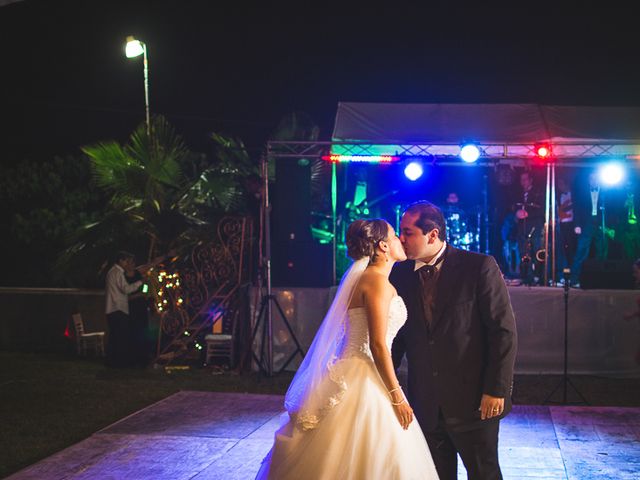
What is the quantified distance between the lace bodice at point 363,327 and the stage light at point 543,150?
7841 mm

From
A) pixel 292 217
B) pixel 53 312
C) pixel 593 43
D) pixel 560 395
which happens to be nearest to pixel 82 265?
pixel 53 312

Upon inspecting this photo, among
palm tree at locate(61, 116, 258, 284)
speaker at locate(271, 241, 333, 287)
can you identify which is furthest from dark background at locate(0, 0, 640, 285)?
speaker at locate(271, 241, 333, 287)

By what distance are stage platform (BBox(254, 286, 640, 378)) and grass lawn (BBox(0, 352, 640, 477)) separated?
0.25 metres

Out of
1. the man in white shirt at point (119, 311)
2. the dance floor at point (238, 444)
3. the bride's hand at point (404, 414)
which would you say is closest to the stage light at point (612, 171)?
the dance floor at point (238, 444)

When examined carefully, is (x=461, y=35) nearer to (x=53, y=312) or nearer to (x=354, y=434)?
(x=53, y=312)

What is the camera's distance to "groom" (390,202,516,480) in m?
3.75

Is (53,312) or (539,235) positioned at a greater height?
(539,235)

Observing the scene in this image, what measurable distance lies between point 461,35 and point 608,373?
1131cm

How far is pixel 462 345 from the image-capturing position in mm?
3826

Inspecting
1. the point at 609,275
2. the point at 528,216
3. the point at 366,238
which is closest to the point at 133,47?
the point at 528,216

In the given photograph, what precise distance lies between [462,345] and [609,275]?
7680 millimetres

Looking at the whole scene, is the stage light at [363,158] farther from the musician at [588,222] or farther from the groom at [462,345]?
the groom at [462,345]

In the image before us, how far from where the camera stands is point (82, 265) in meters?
12.5

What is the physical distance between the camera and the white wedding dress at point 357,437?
12.4 feet
